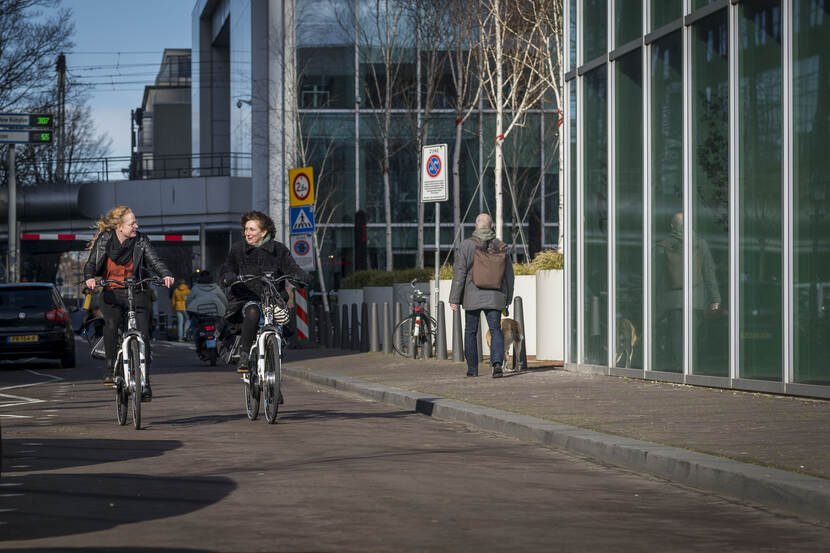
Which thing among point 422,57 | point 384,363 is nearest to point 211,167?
point 422,57

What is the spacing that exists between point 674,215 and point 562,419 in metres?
4.27

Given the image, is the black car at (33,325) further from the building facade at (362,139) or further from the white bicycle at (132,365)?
the building facade at (362,139)

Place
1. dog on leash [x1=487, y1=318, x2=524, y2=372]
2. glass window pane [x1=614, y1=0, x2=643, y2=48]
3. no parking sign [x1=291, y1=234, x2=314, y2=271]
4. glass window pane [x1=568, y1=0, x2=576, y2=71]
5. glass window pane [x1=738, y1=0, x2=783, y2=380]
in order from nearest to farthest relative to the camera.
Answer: glass window pane [x1=738, y1=0, x2=783, y2=380] → glass window pane [x1=614, y1=0, x2=643, y2=48] → dog on leash [x1=487, y1=318, x2=524, y2=372] → glass window pane [x1=568, y1=0, x2=576, y2=71] → no parking sign [x1=291, y1=234, x2=314, y2=271]

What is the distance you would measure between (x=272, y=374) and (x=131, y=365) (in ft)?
3.69

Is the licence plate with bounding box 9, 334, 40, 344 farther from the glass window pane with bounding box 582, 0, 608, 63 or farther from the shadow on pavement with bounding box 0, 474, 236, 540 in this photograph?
the shadow on pavement with bounding box 0, 474, 236, 540

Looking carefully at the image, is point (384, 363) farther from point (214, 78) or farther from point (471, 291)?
point (214, 78)

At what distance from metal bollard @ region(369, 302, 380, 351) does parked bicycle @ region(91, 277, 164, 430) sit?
11.8m

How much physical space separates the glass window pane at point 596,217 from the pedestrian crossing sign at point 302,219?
801 centimetres

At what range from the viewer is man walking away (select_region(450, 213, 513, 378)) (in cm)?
1560

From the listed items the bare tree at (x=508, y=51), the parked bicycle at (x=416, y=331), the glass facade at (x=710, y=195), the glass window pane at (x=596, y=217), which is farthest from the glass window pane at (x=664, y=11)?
the bare tree at (x=508, y=51)

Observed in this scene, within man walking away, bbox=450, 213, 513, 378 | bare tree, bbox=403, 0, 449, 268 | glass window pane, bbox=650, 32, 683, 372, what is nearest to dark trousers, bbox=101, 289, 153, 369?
man walking away, bbox=450, 213, 513, 378

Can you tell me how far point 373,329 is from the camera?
899 inches

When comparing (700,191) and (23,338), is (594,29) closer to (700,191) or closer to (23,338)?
(700,191)

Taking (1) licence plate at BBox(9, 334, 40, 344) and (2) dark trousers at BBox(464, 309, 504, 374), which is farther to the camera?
(1) licence plate at BBox(9, 334, 40, 344)
